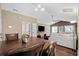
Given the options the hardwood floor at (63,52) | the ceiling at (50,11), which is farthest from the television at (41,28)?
the hardwood floor at (63,52)

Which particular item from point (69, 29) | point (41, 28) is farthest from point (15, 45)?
point (69, 29)

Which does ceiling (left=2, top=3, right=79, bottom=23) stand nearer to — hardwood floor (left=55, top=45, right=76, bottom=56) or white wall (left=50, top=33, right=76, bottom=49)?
white wall (left=50, top=33, right=76, bottom=49)

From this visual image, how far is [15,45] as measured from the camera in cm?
191

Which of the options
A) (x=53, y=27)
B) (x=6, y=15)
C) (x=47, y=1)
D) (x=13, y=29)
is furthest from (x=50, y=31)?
(x=6, y=15)

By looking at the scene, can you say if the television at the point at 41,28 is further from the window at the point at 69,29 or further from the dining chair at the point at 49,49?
the window at the point at 69,29

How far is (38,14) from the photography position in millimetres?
2010

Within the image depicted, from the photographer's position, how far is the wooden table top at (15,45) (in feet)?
5.78

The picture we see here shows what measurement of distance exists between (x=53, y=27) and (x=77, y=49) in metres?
0.57

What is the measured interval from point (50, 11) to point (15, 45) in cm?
85

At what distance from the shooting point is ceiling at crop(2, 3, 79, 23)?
6.45 feet

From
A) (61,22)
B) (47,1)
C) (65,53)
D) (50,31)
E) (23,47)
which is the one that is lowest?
(65,53)

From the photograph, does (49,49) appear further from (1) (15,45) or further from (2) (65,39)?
(1) (15,45)

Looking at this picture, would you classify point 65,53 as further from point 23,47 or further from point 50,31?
point 23,47

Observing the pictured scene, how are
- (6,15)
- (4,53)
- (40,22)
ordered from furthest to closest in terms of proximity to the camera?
(40,22)
(6,15)
(4,53)
